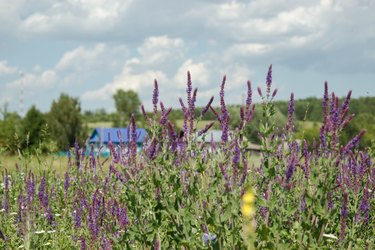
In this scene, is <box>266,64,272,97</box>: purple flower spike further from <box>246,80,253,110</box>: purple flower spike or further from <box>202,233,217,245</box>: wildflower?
<box>202,233,217,245</box>: wildflower

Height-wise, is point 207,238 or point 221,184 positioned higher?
point 221,184

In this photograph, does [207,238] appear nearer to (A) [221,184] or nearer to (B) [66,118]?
(A) [221,184]

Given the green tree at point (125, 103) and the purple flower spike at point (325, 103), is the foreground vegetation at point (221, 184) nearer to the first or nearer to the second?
the purple flower spike at point (325, 103)

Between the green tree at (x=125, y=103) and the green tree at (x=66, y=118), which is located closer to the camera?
the green tree at (x=66, y=118)

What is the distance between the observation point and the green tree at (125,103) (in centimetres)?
10656

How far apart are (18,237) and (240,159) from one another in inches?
137

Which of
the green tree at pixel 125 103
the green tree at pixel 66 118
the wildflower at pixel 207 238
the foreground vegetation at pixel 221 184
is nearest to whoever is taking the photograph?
the foreground vegetation at pixel 221 184

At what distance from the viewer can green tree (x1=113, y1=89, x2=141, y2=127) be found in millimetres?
106562

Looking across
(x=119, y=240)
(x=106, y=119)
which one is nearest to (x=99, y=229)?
(x=119, y=240)

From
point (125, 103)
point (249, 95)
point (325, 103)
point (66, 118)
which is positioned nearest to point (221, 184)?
point (249, 95)

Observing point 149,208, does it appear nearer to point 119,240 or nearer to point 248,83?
point 119,240

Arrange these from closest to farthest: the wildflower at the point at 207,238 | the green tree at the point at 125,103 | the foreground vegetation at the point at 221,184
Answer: the foreground vegetation at the point at 221,184, the wildflower at the point at 207,238, the green tree at the point at 125,103

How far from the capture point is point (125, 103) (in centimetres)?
10656

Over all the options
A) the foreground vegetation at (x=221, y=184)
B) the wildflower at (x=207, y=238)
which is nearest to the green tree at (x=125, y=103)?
the foreground vegetation at (x=221, y=184)
